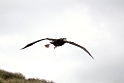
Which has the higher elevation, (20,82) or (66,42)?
(20,82)

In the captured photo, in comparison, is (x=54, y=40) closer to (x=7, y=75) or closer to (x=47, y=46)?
(x=47, y=46)

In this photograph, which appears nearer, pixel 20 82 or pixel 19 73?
pixel 20 82

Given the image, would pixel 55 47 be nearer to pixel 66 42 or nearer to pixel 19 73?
pixel 66 42

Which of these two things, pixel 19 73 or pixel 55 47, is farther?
pixel 19 73

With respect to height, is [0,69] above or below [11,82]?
above

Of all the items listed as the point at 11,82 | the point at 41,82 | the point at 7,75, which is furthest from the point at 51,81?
the point at 11,82

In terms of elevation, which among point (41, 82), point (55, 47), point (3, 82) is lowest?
point (55, 47)

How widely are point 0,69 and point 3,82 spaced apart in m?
4.29

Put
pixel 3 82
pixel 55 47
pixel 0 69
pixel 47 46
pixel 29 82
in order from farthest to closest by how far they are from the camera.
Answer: pixel 0 69 < pixel 29 82 < pixel 3 82 < pixel 47 46 < pixel 55 47

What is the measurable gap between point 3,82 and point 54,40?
8213 mm

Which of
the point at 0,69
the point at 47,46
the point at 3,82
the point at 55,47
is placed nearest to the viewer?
the point at 55,47

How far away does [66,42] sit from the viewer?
8.39 meters

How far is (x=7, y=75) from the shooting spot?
18734mm

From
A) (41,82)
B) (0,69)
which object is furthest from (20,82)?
(0,69)
